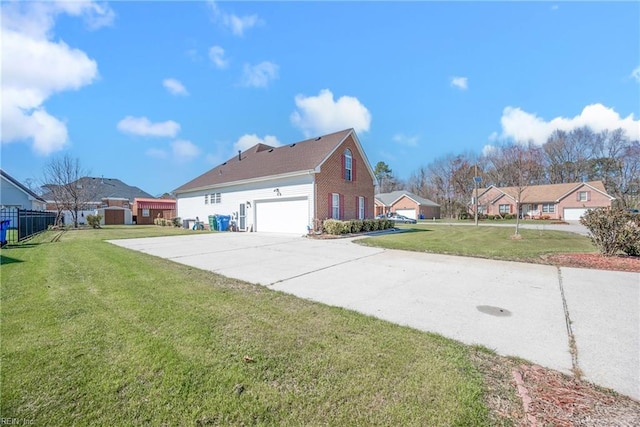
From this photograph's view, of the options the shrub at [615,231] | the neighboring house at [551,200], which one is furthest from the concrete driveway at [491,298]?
the neighboring house at [551,200]

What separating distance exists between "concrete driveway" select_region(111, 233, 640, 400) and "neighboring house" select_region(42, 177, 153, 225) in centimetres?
2898

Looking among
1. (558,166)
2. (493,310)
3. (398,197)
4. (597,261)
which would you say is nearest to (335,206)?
(597,261)

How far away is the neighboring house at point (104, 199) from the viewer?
29562mm

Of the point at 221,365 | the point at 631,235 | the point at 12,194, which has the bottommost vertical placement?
the point at 221,365

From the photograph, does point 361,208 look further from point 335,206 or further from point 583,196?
point 583,196

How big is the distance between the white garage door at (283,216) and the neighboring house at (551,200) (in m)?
33.7

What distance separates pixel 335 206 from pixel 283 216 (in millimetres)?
3496

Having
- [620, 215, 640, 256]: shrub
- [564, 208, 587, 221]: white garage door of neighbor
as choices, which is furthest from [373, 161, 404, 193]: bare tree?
[620, 215, 640, 256]: shrub

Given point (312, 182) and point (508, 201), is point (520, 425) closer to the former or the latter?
point (312, 182)

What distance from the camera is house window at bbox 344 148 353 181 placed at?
754 inches

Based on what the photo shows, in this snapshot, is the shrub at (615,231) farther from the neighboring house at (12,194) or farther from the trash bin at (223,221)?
the neighboring house at (12,194)

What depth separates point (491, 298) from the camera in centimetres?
503

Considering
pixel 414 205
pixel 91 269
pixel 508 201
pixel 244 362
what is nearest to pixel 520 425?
pixel 244 362

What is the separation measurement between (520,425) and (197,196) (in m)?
26.6
